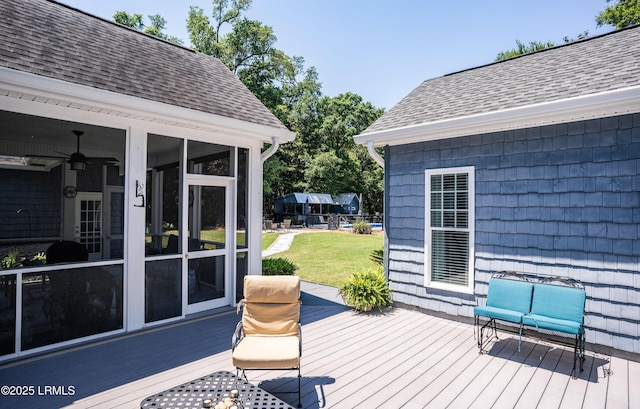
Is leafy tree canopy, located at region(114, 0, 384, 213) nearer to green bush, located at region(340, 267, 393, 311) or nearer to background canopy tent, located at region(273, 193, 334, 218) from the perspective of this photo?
background canopy tent, located at region(273, 193, 334, 218)

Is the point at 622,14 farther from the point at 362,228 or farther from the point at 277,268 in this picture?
the point at 277,268

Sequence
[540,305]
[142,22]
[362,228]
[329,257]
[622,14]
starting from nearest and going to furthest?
[540,305] < [329,257] < [622,14] < [362,228] < [142,22]

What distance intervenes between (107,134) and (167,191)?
111cm

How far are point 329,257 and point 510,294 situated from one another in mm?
8357

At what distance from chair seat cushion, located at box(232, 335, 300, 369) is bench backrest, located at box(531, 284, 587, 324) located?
3144 mm

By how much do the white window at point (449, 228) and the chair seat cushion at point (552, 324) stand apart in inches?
48.8

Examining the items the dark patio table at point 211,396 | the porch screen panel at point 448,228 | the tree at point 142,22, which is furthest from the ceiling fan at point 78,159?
the tree at point 142,22

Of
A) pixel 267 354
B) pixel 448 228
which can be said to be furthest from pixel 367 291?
pixel 267 354

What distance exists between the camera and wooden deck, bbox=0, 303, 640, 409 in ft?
10.2

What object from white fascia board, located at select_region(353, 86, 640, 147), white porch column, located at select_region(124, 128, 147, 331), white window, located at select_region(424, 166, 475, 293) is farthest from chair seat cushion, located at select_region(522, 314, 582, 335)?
white porch column, located at select_region(124, 128, 147, 331)

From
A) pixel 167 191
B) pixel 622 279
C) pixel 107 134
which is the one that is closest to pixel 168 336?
pixel 167 191

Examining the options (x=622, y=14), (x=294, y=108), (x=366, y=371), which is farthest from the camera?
(x=294, y=108)

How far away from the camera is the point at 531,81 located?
17.6ft

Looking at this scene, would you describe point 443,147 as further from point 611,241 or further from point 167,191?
point 167,191
